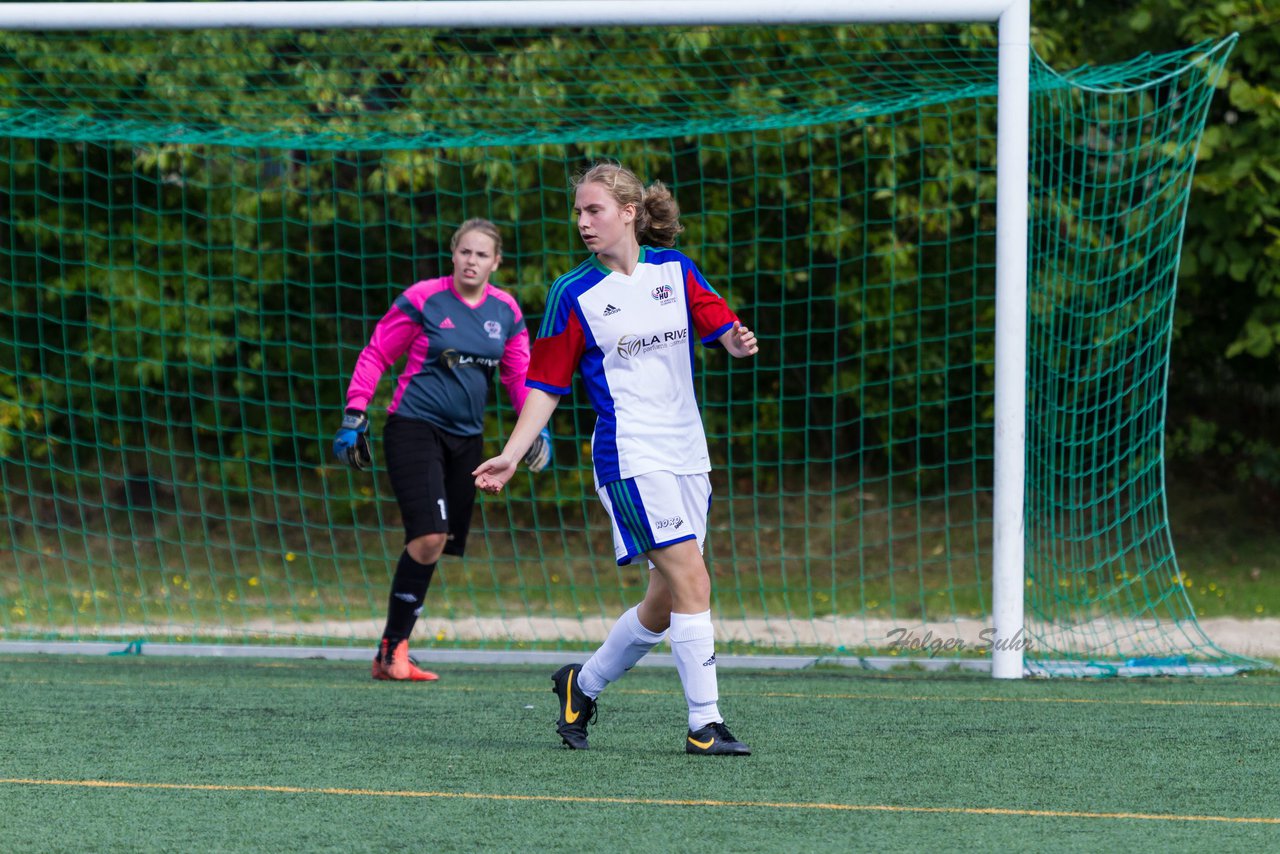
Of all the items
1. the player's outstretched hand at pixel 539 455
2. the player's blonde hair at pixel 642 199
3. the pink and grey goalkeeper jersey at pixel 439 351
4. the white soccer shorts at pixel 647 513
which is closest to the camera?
the white soccer shorts at pixel 647 513

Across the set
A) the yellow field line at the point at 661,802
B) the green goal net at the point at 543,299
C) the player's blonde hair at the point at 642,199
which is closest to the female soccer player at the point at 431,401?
the green goal net at the point at 543,299

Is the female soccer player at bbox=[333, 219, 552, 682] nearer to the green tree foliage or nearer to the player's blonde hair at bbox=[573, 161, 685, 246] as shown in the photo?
the player's blonde hair at bbox=[573, 161, 685, 246]

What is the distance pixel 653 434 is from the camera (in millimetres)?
4352

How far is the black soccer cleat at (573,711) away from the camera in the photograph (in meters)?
4.60

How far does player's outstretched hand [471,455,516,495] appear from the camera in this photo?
4191mm

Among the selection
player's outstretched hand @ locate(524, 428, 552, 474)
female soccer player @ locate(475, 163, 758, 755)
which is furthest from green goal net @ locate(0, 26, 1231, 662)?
female soccer player @ locate(475, 163, 758, 755)

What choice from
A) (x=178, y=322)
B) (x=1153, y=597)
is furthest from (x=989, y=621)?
(x=178, y=322)

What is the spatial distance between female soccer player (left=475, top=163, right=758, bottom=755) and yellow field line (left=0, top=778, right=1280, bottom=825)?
0.65m

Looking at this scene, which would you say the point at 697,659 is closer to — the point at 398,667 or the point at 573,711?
the point at 573,711

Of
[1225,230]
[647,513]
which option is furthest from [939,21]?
[1225,230]

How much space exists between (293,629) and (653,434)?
5.04 metres

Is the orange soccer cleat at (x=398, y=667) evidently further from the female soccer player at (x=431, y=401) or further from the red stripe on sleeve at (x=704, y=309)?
the red stripe on sleeve at (x=704, y=309)

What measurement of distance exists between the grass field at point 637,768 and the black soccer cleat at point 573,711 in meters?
0.08

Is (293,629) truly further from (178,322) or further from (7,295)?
(7,295)
